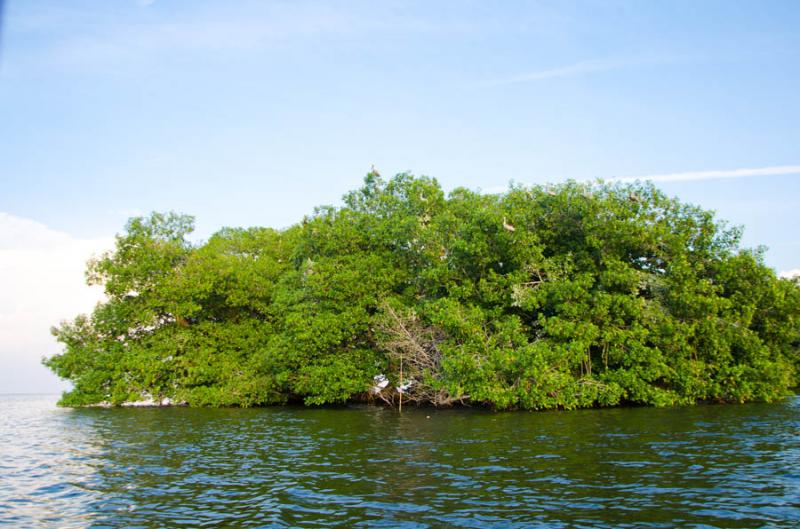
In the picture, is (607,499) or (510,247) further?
(510,247)

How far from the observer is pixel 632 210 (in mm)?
34094

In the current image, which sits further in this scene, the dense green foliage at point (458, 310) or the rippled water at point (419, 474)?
the dense green foliage at point (458, 310)

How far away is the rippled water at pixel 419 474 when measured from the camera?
11734 millimetres

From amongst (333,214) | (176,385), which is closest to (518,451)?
(333,214)

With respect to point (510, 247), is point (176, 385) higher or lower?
lower

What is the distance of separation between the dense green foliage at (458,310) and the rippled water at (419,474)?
4.67m

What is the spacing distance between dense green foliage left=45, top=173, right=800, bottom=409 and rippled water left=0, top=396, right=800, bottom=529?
15.3ft

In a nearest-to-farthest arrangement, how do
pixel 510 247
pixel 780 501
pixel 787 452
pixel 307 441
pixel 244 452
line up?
pixel 780 501
pixel 787 452
pixel 244 452
pixel 307 441
pixel 510 247

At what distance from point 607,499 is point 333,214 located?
30.0m

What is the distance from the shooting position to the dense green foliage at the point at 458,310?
31219mm

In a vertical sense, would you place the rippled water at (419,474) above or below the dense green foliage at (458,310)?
below

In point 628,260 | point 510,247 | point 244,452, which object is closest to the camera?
point 244,452

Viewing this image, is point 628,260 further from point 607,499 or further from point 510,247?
point 607,499

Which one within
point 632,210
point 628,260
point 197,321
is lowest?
point 197,321
